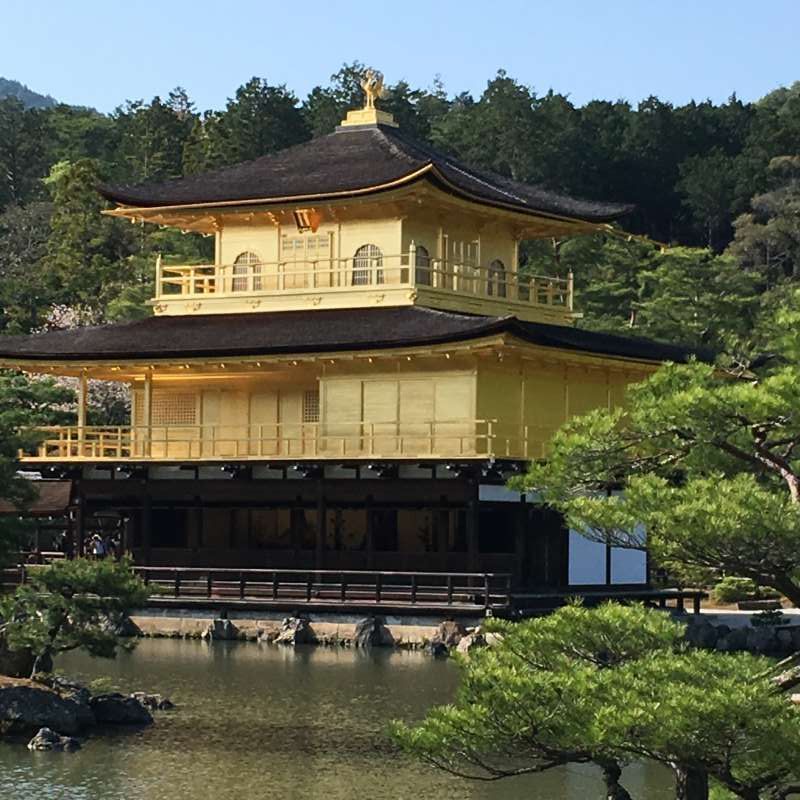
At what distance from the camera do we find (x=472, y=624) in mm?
40344

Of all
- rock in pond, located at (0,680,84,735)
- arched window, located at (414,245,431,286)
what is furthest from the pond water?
arched window, located at (414,245,431,286)

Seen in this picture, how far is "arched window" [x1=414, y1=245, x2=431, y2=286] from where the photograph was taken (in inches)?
1900

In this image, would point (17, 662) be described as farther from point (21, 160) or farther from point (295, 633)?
point (21, 160)

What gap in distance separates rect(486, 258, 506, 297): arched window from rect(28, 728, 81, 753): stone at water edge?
24521 millimetres

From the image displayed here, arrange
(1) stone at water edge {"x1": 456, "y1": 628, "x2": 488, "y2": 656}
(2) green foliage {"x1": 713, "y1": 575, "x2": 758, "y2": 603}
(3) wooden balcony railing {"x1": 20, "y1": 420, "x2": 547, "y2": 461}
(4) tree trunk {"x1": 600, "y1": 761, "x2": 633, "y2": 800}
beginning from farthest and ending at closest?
(3) wooden balcony railing {"x1": 20, "y1": 420, "x2": 547, "y2": 461}
(2) green foliage {"x1": 713, "y1": 575, "x2": 758, "y2": 603}
(1) stone at water edge {"x1": 456, "y1": 628, "x2": 488, "y2": 656}
(4) tree trunk {"x1": 600, "y1": 761, "x2": 633, "y2": 800}

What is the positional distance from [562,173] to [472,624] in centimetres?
5671

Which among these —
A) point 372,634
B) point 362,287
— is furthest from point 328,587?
point 362,287

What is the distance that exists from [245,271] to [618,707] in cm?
3598

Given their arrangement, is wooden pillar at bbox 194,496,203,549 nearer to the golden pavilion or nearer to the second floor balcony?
the golden pavilion

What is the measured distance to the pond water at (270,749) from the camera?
24.7 metres

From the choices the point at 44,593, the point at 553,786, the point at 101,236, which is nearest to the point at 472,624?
the point at 44,593

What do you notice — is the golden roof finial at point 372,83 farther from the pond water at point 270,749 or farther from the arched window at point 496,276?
the pond water at point 270,749

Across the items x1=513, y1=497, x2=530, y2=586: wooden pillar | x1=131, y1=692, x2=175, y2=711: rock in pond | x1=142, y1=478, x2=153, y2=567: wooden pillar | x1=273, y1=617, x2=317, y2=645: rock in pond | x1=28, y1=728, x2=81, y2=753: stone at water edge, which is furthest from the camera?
x1=142, y1=478, x2=153, y2=567: wooden pillar

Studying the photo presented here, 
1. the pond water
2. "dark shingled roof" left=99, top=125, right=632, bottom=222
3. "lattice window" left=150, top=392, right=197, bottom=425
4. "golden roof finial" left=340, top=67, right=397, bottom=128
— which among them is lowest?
the pond water
